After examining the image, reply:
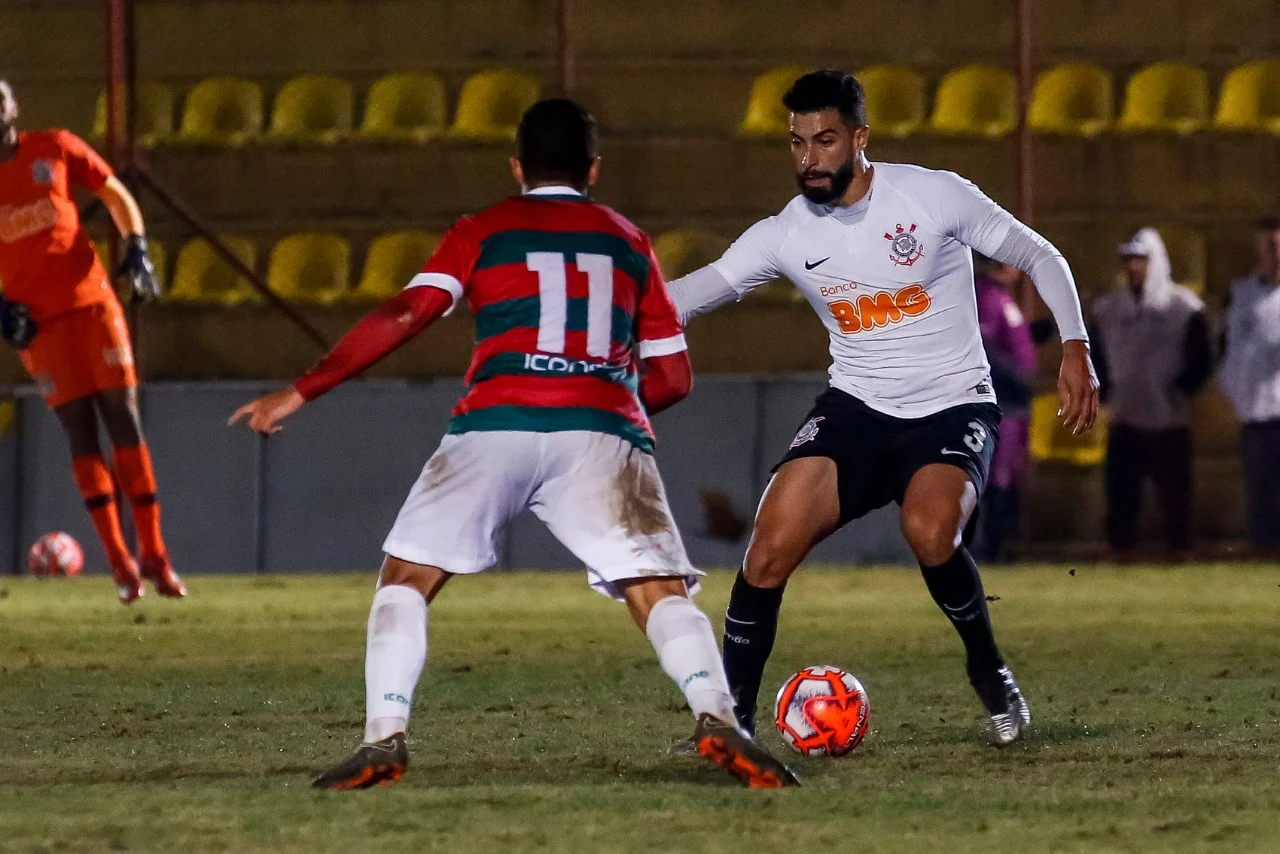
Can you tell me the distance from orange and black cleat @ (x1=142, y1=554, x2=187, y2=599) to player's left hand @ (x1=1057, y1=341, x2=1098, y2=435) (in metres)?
5.85

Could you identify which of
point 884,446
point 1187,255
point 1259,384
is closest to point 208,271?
point 1187,255

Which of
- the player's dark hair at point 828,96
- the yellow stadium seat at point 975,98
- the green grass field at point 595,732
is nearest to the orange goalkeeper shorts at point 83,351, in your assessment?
the green grass field at point 595,732

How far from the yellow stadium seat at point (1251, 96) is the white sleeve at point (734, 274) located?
35.4ft

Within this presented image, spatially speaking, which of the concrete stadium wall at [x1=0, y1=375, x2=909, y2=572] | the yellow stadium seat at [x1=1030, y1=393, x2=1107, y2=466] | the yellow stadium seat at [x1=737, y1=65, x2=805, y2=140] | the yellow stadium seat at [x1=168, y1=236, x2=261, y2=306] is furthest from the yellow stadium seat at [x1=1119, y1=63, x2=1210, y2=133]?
the yellow stadium seat at [x1=168, y1=236, x2=261, y2=306]

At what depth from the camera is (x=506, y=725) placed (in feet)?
21.8

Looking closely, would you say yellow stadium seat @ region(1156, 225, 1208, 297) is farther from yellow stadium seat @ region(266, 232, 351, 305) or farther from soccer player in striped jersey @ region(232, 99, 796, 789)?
soccer player in striped jersey @ region(232, 99, 796, 789)

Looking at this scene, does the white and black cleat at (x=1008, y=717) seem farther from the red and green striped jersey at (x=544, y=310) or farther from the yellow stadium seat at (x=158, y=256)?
Result: the yellow stadium seat at (x=158, y=256)

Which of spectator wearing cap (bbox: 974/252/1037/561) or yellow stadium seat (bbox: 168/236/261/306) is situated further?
yellow stadium seat (bbox: 168/236/261/306)

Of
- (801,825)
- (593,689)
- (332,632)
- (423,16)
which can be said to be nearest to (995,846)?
(801,825)

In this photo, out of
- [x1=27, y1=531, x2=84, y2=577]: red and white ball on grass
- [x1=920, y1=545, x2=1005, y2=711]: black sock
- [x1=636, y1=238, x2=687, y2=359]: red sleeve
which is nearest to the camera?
[x1=636, y1=238, x2=687, y2=359]: red sleeve

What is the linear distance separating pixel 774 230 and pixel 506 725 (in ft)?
5.41

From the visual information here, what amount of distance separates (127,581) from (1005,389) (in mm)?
5759

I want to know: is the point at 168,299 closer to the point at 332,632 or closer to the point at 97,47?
the point at 97,47

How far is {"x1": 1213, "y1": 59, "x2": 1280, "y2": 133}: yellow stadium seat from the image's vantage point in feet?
53.7
